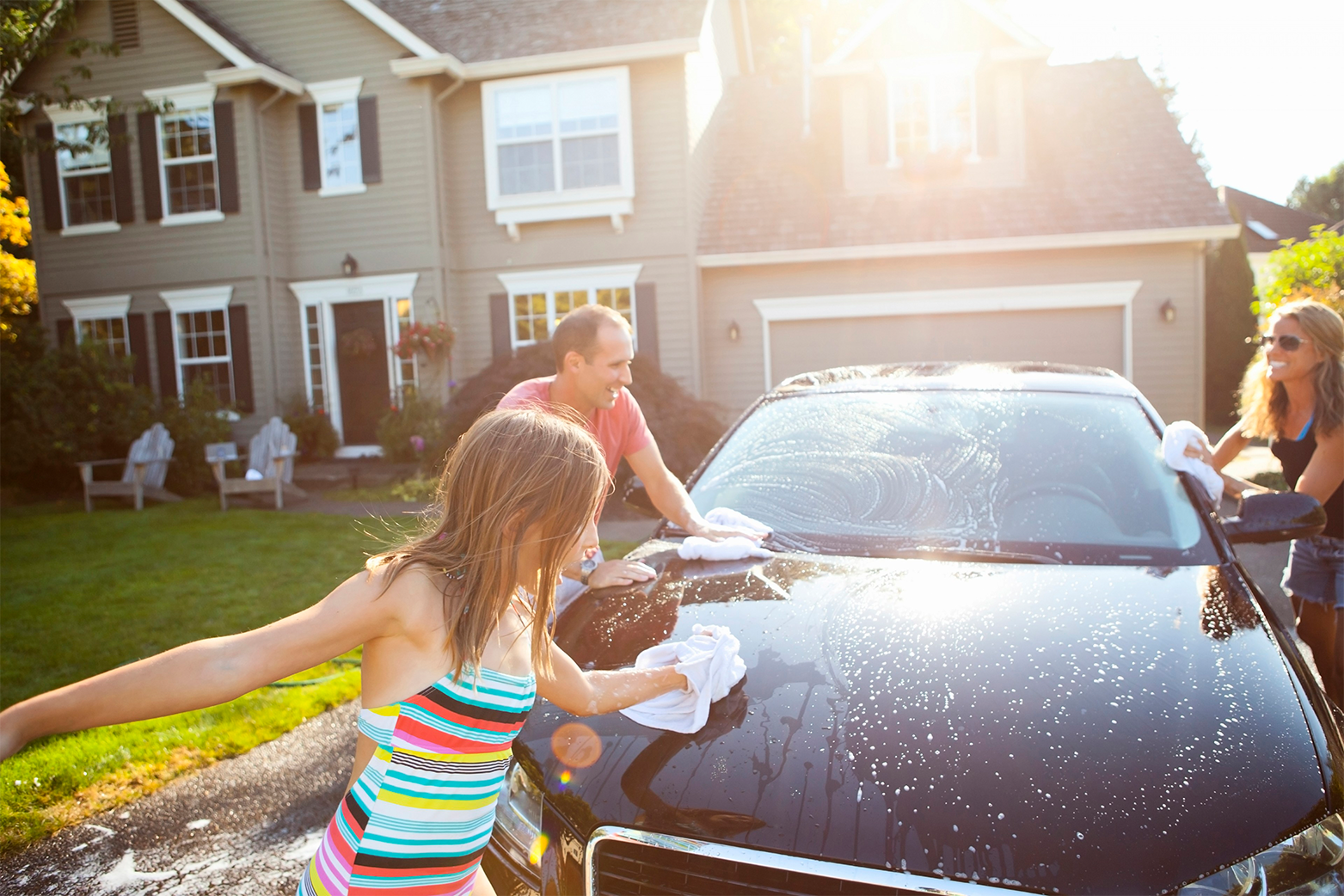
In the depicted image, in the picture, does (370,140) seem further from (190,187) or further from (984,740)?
(984,740)

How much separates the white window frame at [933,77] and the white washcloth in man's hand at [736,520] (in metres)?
11.5

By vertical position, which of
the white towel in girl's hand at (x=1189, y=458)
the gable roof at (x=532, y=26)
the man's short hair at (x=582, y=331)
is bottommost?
the white towel in girl's hand at (x=1189, y=458)

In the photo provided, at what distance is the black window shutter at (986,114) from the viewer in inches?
516

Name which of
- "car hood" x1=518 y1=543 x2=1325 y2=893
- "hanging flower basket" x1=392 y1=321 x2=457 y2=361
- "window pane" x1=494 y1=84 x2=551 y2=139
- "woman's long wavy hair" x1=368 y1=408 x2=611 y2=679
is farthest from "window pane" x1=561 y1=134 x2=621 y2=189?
"woman's long wavy hair" x1=368 y1=408 x2=611 y2=679

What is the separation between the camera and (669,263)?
511 inches

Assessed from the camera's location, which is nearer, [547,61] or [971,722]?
[971,722]

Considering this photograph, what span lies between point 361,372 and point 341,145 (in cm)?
338

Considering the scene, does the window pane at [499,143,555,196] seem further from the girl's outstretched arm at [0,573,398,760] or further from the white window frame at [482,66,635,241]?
the girl's outstretched arm at [0,573,398,760]

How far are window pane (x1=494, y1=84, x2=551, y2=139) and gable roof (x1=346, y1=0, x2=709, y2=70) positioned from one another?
497mm

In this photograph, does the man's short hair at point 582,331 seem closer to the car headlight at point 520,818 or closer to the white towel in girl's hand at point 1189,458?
the car headlight at point 520,818

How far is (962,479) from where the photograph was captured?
2.93 m

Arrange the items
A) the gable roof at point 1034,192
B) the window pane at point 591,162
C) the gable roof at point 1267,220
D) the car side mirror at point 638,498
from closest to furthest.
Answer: the car side mirror at point 638,498, the gable roof at point 1034,192, the window pane at point 591,162, the gable roof at point 1267,220

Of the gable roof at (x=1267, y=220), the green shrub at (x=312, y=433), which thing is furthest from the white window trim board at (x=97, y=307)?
the gable roof at (x=1267, y=220)

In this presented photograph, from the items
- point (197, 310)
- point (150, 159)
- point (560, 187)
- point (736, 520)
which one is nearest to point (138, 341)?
point (197, 310)
